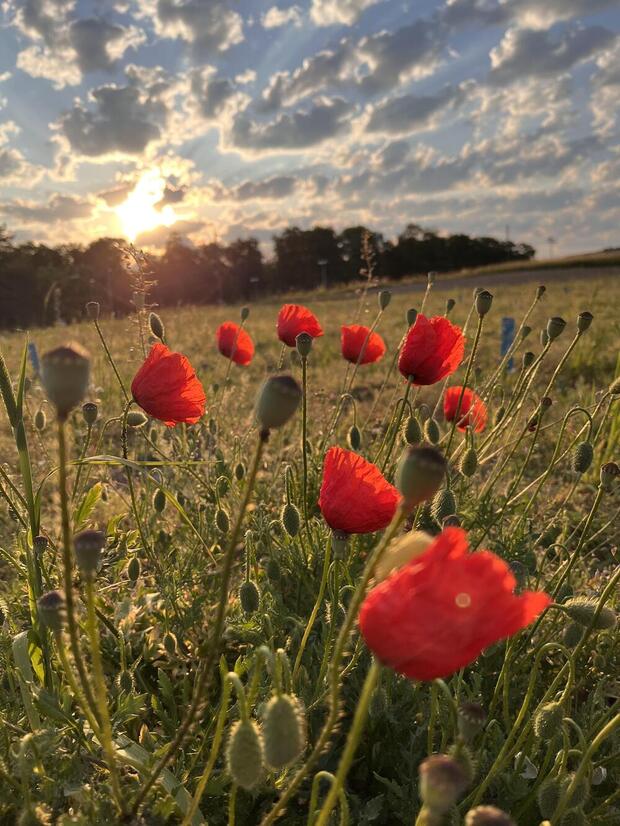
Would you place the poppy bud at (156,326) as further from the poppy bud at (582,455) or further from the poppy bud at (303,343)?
the poppy bud at (582,455)

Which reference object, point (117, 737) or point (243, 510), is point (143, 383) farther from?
point (243, 510)

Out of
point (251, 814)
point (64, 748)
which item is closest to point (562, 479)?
point (251, 814)

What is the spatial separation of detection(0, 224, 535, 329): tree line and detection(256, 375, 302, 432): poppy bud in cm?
3176

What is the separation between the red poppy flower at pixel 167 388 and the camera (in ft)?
5.20

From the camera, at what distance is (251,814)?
1.44m

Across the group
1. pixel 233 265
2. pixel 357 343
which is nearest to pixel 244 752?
pixel 357 343

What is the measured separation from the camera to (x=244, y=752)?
2.77 feet

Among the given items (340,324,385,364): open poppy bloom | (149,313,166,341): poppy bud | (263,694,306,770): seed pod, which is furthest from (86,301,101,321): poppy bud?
(263,694,306,770): seed pod

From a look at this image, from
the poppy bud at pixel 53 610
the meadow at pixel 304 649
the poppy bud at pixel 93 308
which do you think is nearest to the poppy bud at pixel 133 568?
the meadow at pixel 304 649

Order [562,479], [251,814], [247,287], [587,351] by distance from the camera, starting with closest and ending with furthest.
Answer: [251,814] → [562,479] → [587,351] → [247,287]

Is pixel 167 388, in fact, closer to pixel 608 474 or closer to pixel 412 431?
pixel 412 431

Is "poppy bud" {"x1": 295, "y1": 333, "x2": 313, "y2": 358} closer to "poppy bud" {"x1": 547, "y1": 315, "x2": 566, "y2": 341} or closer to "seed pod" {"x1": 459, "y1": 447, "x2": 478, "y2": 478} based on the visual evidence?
"seed pod" {"x1": 459, "y1": 447, "x2": 478, "y2": 478}

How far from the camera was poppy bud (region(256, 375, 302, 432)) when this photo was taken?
72cm

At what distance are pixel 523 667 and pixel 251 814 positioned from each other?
0.80 meters
